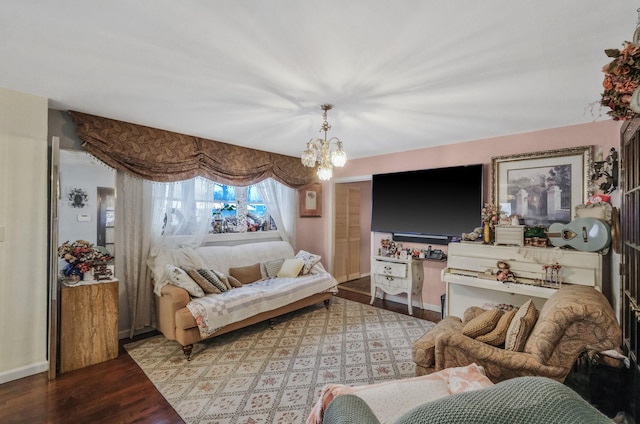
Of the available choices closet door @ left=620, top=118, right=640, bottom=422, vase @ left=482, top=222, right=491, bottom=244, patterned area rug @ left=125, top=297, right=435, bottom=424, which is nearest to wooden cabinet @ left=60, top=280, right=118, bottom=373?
patterned area rug @ left=125, top=297, right=435, bottom=424

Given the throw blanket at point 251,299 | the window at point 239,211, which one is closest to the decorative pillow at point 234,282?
the throw blanket at point 251,299

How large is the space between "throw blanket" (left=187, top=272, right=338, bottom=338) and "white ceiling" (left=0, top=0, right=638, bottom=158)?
6.33ft

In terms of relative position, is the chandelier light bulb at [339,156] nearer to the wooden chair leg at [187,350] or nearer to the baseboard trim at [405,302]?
the wooden chair leg at [187,350]

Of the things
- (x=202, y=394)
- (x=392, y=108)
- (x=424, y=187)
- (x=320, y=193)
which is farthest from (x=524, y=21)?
(x=320, y=193)

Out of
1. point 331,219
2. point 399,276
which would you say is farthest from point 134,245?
point 399,276

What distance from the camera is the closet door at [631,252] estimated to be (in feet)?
5.53

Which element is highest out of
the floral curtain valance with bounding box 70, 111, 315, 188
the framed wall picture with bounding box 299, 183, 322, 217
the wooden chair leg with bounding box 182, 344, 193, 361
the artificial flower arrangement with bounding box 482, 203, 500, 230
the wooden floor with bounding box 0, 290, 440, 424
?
the floral curtain valance with bounding box 70, 111, 315, 188

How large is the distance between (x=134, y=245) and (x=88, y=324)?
36.4 inches

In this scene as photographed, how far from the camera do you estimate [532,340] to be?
5.50 ft

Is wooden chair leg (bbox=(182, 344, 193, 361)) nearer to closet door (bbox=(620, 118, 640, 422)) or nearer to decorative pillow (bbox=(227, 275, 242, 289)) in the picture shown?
decorative pillow (bbox=(227, 275, 242, 289))

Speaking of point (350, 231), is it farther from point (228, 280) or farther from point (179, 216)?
point (179, 216)

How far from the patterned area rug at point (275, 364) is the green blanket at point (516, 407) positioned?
1.75m

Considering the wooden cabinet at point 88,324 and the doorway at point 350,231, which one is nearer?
the wooden cabinet at point 88,324

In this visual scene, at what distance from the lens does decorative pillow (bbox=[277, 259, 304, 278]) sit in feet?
13.4
